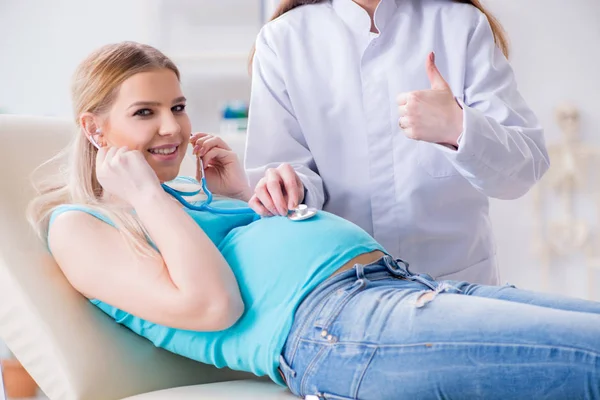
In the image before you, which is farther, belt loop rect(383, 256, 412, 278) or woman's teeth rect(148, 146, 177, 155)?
woman's teeth rect(148, 146, 177, 155)

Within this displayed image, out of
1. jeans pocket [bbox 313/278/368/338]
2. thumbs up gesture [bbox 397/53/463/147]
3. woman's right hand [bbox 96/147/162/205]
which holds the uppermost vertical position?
thumbs up gesture [bbox 397/53/463/147]

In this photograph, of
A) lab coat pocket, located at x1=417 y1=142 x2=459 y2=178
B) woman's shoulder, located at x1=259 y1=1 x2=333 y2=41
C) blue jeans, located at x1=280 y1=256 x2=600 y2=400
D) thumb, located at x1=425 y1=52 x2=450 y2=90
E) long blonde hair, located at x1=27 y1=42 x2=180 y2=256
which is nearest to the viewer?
blue jeans, located at x1=280 y1=256 x2=600 y2=400

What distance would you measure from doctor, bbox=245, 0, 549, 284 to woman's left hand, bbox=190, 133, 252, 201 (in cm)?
6

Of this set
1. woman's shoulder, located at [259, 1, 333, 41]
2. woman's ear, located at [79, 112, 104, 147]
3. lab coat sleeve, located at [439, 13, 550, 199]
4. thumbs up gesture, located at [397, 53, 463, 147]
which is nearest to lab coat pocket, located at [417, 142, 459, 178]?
lab coat sleeve, located at [439, 13, 550, 199]

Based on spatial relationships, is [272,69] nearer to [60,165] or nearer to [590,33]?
[60,165]

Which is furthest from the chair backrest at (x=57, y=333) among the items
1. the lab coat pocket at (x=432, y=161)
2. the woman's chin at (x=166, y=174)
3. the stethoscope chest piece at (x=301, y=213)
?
the lab coat pocket at (x=432, y=161)

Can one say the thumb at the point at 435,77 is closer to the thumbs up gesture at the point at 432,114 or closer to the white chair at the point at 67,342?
the thumbs up gesture at the point at 432,114

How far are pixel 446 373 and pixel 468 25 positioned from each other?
2.72ft

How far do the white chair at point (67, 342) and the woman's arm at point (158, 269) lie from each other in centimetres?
6

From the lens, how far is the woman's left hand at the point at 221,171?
1605 mm

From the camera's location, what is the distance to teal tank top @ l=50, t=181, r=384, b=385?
1.17 m

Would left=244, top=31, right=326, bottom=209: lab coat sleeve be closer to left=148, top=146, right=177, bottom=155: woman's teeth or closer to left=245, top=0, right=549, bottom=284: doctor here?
left=245, top=0, right=549, bottom=284: doctor

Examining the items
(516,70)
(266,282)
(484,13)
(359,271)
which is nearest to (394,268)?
(359,271)

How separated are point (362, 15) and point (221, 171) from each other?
17.9 inches
